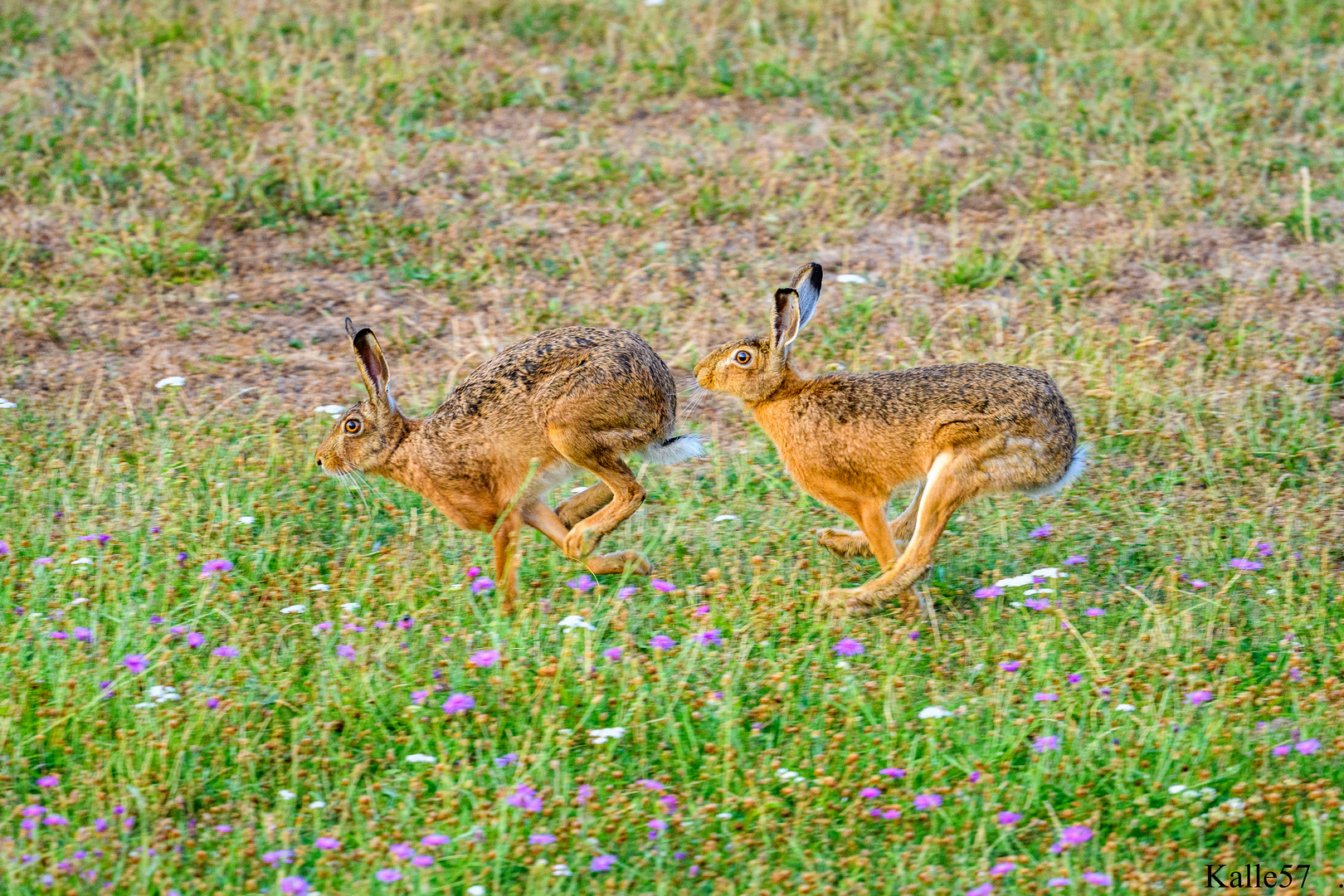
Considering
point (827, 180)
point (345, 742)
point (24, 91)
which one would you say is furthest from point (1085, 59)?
point (345, 742)

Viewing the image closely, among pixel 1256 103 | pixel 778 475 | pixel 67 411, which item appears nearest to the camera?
pixel 778 475

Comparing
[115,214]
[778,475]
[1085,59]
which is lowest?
[778,475]

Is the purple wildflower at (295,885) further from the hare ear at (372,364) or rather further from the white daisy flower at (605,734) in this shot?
the hare ear at (372,364)

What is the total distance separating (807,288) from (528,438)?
134 cm

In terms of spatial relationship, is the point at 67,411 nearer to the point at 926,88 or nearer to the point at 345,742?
the point at 345,742

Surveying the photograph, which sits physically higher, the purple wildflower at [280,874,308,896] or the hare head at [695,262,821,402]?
the hare head at [695,262,821,402]

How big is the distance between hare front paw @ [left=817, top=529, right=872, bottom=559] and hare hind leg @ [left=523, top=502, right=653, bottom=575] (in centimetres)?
75

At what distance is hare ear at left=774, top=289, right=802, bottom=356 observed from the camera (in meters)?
6.27

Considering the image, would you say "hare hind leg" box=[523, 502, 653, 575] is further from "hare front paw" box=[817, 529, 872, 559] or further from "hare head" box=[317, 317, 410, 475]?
"hare front paw" box=[817, 529, 872, 559]

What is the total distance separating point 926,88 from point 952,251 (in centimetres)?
247

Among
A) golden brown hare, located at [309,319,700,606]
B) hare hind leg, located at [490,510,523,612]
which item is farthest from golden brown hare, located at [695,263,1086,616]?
hare hind leg, located at [490,510,523,612]

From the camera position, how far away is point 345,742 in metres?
4.83

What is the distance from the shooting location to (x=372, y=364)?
6105mm

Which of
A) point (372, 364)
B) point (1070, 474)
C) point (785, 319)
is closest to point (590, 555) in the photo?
point (372, 364)
